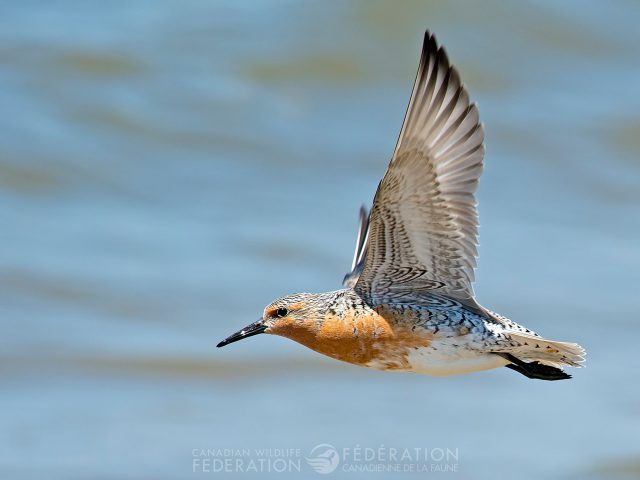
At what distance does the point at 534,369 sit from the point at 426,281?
871mm

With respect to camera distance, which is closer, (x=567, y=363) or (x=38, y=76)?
(x=567, y=363)

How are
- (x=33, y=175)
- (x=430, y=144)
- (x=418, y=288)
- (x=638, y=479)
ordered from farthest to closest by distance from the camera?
(x=33, y=175)
(x=638, y=479)
(x=418, y=288)
(x=430, y=144)

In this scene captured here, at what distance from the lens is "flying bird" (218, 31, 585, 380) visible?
635 centimetres

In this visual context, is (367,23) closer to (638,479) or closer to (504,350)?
(638,479)

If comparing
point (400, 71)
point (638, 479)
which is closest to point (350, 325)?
point (638, 479)

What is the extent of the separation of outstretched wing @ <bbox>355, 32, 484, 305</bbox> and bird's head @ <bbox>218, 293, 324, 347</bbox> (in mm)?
402

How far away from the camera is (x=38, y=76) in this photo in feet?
46.8

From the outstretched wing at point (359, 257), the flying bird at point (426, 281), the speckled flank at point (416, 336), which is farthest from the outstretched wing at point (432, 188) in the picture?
the outstretched wing at point (359, 257)

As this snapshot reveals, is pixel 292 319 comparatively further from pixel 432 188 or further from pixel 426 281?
pixel 432 188

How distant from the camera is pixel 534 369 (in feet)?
23.2

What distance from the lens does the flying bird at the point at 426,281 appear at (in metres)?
6.35

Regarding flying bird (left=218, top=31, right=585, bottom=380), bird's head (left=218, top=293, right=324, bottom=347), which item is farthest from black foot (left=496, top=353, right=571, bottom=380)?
bird's head (left=218, top=293, right=324, bottom=347)

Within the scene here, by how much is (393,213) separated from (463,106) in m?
0.65

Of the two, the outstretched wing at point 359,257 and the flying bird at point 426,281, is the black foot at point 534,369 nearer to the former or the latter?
the flying bird at point 426,281
